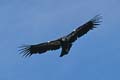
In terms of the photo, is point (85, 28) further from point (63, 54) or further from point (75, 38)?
point (63, 54)

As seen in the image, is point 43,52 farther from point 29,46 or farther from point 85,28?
point 85,28

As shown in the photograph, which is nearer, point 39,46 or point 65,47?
point 65,47

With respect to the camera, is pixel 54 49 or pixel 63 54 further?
pixel 54 49

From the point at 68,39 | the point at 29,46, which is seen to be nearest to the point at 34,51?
the point at 29,46

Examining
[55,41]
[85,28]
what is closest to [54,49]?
[55,41]

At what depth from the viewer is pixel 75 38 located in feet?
143

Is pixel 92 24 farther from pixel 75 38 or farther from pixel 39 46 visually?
pixel 39 46

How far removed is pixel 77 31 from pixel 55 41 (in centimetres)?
221

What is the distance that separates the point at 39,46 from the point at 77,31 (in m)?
3.84

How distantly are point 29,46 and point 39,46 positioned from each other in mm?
941

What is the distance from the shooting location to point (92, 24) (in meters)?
44.8

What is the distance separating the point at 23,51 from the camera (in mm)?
43656

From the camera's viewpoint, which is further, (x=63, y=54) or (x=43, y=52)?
(x=43, y=52)

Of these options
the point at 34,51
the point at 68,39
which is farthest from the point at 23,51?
the point at 68,39
